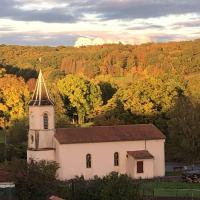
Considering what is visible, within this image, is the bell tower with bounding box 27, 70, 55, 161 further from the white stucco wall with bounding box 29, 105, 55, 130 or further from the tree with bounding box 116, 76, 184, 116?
the tree with bounding box 116, 76, 184, 116

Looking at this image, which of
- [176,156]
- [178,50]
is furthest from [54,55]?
[176,156]

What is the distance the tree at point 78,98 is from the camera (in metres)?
103

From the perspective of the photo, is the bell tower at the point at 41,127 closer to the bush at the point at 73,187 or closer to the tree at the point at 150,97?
the bush at the point at 73,187

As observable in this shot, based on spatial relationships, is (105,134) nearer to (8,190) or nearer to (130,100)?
(130,100)

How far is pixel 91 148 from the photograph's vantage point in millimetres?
61500

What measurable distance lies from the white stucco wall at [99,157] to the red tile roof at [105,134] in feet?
1.34

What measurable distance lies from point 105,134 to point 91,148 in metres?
2.17

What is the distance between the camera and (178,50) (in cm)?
17125

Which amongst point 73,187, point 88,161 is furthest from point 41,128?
point 73,187

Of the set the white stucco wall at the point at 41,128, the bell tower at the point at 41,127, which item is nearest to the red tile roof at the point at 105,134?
the white stucco wall at the point at 41,128

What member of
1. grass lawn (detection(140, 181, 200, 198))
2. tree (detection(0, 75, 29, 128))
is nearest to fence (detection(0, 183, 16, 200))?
grass lawn (detection(140, 181, 200, 198))

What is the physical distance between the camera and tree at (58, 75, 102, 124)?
10300 cm

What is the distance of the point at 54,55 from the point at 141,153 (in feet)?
436

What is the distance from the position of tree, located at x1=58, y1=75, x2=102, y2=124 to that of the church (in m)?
38.8
